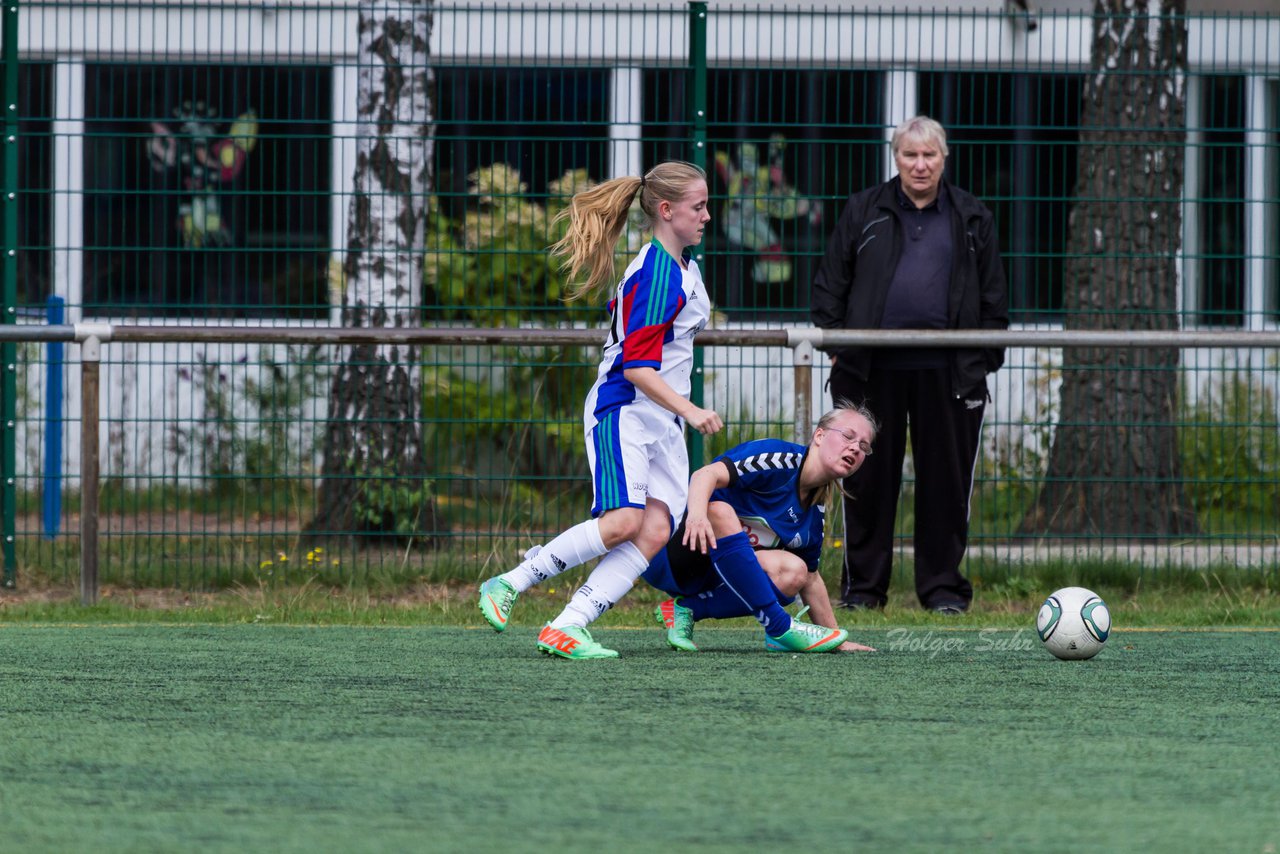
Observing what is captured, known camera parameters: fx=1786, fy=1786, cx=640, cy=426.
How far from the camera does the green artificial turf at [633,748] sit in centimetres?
300

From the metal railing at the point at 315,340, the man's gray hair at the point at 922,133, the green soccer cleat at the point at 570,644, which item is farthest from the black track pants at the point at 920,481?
the green soccer cleat at the point at 570,644

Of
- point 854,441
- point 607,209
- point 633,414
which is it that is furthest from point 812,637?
point 607,209

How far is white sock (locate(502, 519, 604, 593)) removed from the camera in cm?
527

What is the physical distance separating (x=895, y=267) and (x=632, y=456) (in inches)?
Answer: 85.7

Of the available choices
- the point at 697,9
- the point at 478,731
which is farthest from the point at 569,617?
the point at 697,9

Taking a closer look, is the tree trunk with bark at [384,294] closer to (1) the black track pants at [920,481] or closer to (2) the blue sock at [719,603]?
(1) the black track pants at [920,481]

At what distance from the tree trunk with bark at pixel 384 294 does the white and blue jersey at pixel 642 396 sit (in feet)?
7.12

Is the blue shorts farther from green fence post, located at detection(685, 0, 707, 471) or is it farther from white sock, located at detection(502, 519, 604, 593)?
green fence post, located at detection(685, 0, 707, 471)

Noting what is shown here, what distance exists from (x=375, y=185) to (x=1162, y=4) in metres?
4.58

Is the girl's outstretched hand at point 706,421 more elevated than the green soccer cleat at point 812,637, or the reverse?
the girl's outstretched hand at point 706,421

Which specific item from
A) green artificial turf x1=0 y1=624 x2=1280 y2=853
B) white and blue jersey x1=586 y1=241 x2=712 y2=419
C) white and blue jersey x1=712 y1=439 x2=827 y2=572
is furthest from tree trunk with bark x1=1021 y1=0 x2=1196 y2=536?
white and blue jersey x1=586 y1=241 x2=712 y2=419

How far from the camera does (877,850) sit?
2854 millimetres

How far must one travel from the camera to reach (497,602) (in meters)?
5.24

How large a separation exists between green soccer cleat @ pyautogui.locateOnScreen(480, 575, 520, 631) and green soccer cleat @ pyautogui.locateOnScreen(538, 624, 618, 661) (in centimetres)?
15
